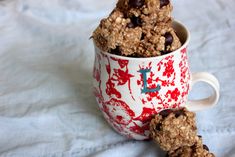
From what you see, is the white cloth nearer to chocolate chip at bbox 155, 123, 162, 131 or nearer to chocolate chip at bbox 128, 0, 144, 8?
chocolate chip at bbox 155, 123, 162, 131

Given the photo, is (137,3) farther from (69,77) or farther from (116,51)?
(69,77)

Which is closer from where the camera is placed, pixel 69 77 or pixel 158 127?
pixel 158 127

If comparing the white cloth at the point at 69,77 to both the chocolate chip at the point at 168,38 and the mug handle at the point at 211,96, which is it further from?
the chocolate chip at the point at 168,38

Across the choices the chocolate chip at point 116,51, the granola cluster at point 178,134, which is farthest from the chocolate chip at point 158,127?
the chocolate chip at point 116,51

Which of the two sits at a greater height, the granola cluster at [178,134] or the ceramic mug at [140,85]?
the ceramic mug at [140,85]

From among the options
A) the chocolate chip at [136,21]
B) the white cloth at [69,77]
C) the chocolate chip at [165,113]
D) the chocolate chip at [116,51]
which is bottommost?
the white cloth at [69,77]

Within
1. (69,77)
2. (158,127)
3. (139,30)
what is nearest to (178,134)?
(158,127)
